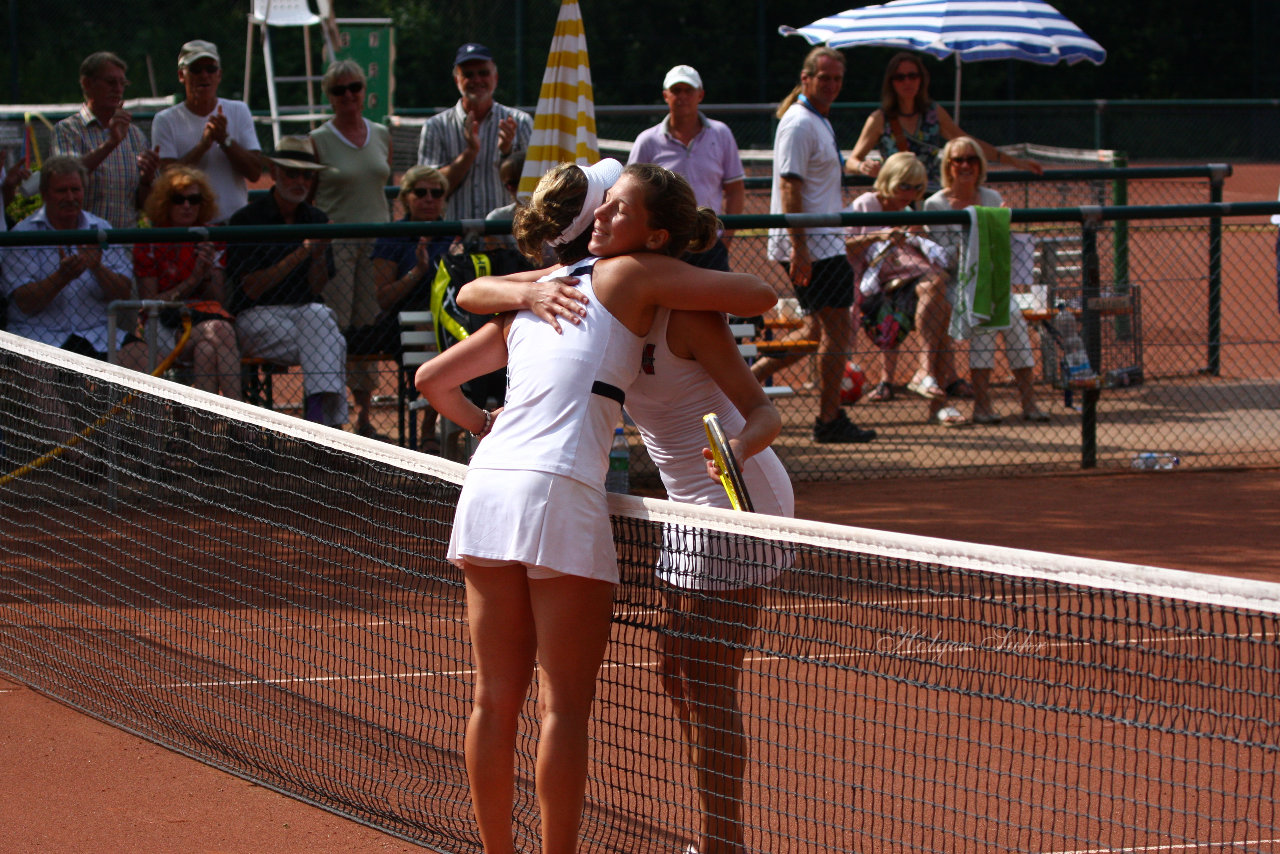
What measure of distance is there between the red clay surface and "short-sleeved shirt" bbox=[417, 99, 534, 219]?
2.60 m

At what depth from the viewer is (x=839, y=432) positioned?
8.66 metres

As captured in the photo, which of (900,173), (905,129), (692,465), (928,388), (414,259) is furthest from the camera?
(905,129)

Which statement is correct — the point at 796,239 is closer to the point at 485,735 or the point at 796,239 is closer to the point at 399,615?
the point at 399,615

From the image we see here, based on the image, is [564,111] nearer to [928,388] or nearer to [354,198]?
[354,198]

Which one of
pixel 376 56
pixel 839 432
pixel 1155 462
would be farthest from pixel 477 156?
pixel 376 56

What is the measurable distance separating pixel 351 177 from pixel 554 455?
18.7 ft

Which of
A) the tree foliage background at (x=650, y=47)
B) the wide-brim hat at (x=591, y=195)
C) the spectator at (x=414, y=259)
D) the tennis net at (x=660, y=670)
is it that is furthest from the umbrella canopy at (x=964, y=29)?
the tree foliage background at (x=650, y=47)

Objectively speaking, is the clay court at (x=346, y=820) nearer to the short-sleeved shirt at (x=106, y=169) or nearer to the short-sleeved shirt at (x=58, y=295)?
the short-sleeved shirt at (x=58, y=295)

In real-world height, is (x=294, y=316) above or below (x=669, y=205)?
below

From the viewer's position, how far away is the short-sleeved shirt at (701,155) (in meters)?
8.48

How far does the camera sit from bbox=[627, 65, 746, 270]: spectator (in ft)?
27.5

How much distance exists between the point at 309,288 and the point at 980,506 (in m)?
3.71

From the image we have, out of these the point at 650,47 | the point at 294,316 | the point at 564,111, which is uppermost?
the point at 650,47

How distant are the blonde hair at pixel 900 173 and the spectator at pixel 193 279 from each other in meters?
4.06
